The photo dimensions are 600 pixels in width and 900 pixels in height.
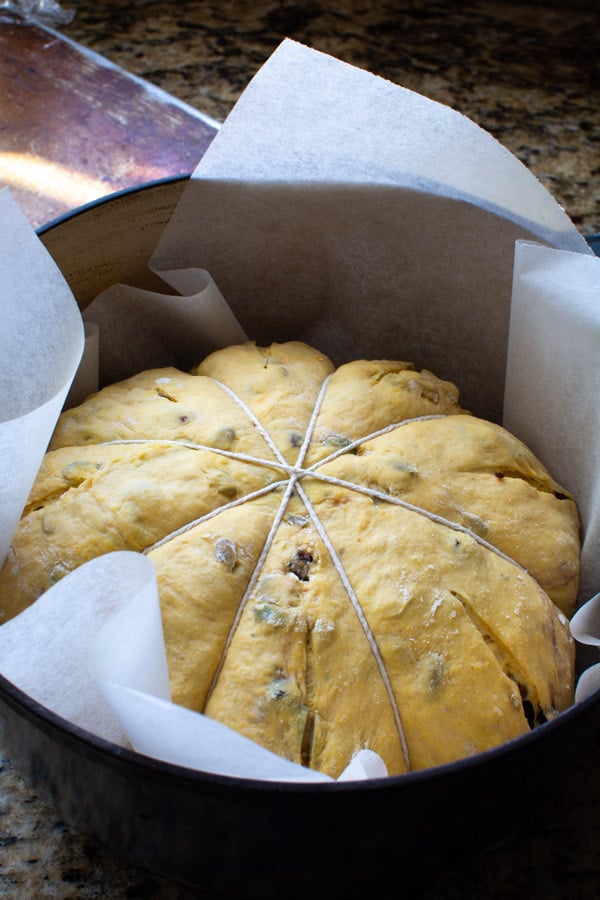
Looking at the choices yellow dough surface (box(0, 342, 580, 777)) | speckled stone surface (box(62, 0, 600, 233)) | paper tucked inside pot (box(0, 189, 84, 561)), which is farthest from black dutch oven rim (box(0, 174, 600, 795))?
speckled stone surface (box(62, 0, 600, 233))

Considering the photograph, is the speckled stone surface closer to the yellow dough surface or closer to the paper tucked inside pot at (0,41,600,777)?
the paper tucked inside pot at (0,41,600,777)

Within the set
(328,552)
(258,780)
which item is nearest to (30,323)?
(328,552)

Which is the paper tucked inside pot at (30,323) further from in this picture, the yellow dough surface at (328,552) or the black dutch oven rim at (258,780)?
the black dutch oven rim at (258,780)

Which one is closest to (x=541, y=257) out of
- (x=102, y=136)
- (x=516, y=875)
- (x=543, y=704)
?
(x=543, y=704)

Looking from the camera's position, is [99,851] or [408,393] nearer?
[99,851]

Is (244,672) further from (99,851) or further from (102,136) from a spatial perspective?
(102,136)

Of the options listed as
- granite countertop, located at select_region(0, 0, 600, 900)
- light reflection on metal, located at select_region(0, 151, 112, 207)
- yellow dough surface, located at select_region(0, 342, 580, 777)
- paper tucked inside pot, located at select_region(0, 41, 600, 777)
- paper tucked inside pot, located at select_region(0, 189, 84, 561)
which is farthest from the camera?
granite countertop, located at select_region(0, 0, 600, 900)

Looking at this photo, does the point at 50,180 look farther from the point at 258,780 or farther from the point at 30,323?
the point at 258,780
